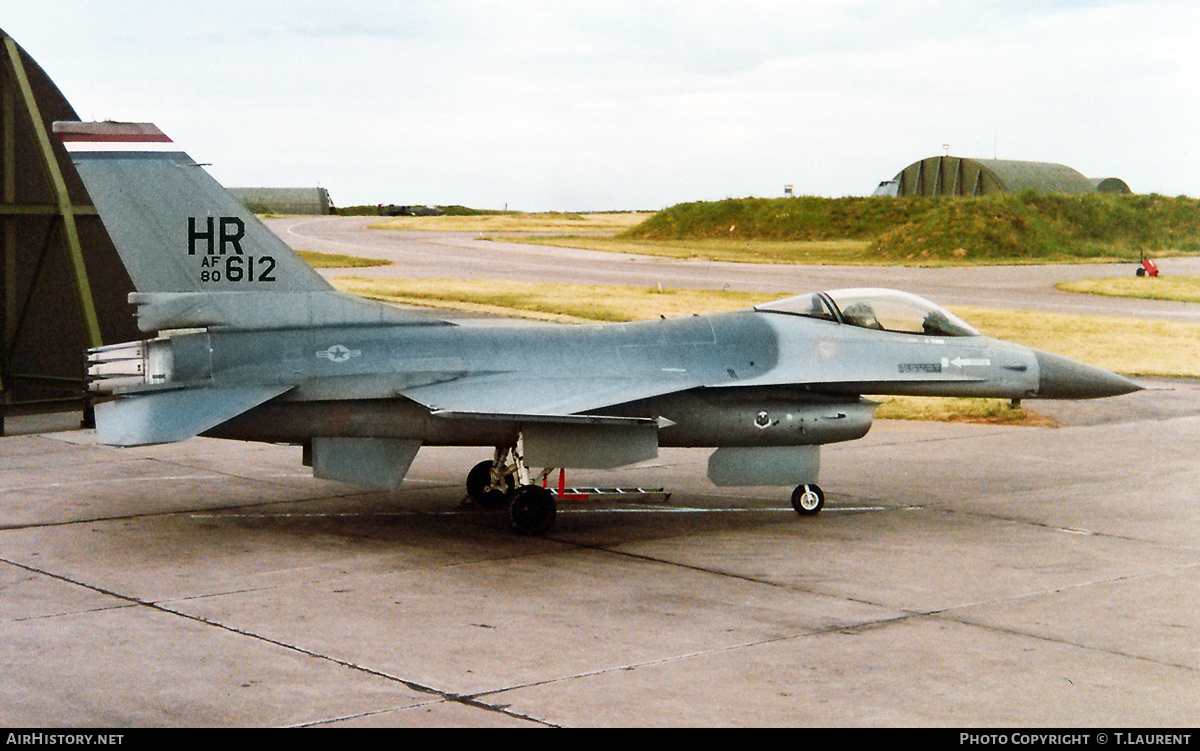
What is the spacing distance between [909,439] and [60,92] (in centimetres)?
1468

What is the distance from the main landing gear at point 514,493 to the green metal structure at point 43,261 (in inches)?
347

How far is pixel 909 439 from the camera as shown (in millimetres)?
19859

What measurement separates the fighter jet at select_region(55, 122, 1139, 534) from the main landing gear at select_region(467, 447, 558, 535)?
2 cm

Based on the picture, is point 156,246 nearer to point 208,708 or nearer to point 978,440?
point 208,708

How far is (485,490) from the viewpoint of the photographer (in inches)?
571

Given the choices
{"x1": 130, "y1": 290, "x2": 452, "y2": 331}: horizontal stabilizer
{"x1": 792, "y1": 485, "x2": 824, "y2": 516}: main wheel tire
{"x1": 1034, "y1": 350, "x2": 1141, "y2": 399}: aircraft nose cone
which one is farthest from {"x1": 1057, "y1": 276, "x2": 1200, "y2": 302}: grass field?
{"x1": 130, "y1": 290, "x2": 452, "y2": 331}: horizontal stabilizer

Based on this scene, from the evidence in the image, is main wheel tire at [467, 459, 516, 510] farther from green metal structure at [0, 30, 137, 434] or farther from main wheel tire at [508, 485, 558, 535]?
green metal structure at [0, 30, 137, 434]

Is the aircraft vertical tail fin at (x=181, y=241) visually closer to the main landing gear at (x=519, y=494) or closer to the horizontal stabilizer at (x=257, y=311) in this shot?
the horizontal stabilizer at (x=257, y=311)

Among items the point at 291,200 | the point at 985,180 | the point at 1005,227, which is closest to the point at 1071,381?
the point at 1005,227

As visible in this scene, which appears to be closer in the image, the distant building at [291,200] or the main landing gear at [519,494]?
the main landing gear at [519,494]

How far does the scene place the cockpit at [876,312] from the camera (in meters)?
14.4

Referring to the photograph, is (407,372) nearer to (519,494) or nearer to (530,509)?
(519,494)

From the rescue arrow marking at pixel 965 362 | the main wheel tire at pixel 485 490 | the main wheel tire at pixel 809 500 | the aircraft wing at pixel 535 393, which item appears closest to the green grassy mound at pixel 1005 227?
the rescue arrow marking at pixel 965 362

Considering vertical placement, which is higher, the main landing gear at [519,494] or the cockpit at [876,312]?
the cockpit at [876,312]
